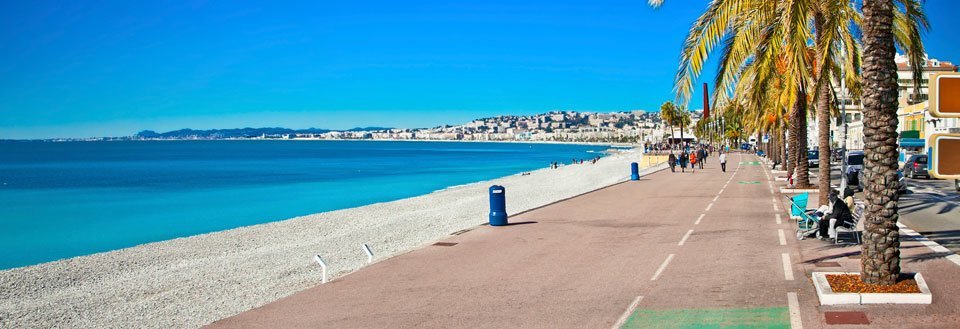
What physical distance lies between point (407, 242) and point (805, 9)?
11002 mm

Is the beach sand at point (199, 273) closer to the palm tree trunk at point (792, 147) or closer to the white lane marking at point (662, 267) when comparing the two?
the white lane marking at point (662, 267)

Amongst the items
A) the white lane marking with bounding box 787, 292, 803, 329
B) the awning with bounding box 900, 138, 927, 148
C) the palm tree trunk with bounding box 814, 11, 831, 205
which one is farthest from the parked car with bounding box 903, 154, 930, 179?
the white lane marking with bounding box 787, 292, 803, 329

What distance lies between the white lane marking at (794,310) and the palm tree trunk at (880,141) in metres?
0.87

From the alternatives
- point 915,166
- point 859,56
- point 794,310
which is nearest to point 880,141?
point 794,310

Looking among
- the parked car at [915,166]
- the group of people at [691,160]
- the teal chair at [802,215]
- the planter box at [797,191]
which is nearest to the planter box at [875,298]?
the teal chair at [802,215]

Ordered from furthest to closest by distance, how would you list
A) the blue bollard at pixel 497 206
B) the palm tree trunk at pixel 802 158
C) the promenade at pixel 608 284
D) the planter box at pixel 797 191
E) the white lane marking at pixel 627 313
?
the palm tree trunk at pixel 802 158 → the planter box at pixel 797 191 → the blue bollard at pixel 497 206 → the promenade at pixel 608 284 → the white lane marking at pixel 627 313

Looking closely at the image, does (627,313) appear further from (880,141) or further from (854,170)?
(854,170)

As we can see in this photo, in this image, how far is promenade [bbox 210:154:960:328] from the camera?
8273mm

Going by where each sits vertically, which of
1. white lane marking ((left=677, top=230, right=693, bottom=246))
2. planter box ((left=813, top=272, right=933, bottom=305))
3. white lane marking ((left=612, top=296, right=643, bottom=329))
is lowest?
white lane marking ((left=677, top=230, right=693, bottom=246))

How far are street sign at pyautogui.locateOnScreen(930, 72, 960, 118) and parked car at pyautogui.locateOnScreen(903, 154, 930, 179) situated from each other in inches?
1313

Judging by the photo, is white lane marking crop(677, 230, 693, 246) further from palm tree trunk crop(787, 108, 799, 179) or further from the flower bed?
palm tree trunk crop(787, 108, 799, 179)

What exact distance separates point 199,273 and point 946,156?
46.9ft

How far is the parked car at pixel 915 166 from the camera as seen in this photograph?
113 ft

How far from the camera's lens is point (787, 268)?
10930 millimetres
